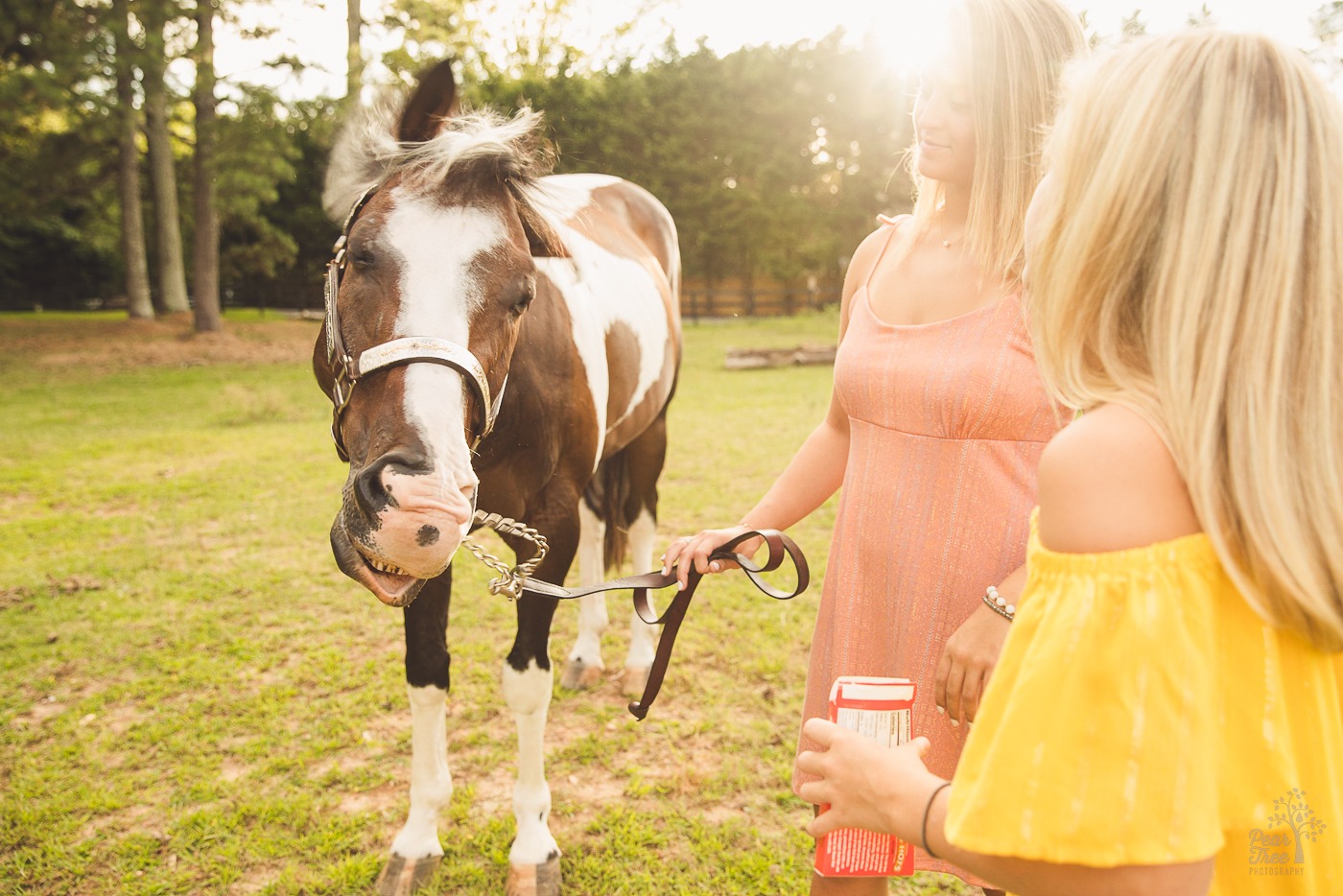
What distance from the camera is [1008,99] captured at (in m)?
1.46

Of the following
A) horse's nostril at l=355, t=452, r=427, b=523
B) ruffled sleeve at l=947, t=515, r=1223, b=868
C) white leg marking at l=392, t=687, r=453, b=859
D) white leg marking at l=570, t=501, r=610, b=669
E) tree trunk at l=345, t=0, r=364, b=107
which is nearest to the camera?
ruffled sleeve at l=947, t=515, r=1223, b=868

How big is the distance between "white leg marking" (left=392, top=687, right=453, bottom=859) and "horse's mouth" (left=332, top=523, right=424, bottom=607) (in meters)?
1.06

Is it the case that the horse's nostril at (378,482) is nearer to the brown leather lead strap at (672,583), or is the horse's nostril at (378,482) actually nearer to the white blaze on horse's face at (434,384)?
the white blaze on horse's face at (434,384)

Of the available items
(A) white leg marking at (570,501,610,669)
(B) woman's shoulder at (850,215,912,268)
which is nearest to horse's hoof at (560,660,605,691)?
(A) white leg marking at (570,501,610,669)

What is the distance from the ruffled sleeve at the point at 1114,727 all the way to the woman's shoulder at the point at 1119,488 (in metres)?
0.02

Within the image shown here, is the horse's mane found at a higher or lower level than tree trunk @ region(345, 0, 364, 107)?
lower

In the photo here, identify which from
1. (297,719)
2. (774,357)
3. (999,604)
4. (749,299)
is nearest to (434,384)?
(999,604)

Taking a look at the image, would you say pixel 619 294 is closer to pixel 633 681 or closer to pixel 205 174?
pixel 633 681

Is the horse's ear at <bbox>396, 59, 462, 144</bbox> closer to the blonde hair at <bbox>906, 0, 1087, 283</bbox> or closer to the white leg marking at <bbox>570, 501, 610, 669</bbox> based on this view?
the blonde hair at <bbox>906, 0, 1087, 283</bbox>

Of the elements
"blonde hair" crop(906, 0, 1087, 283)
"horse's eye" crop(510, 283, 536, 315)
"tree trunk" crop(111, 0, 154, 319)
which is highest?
"tree trunk" crop(111, 0, 154, 319)

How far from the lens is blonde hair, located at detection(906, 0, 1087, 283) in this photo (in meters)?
1.44

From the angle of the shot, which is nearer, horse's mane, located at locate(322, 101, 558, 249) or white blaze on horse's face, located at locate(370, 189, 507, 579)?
white blaze on horse's face, located at locate(370, 189, 507, 579)

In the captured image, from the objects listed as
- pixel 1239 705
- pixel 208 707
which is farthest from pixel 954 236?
pixel 208 707

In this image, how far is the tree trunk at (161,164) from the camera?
45.1 ft
